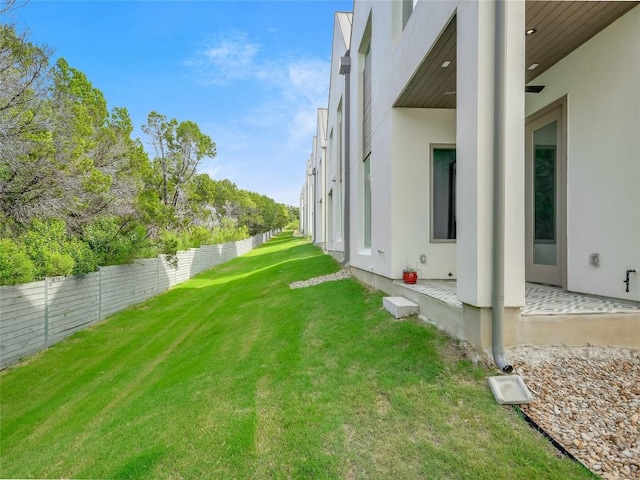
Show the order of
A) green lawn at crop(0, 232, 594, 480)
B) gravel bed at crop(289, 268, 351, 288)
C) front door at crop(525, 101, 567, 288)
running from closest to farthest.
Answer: green lawn at crop(0, 232, 594, 480), front door at crop(525, 101, 567, 288), gravel bed at crop(289, 268, 351, 288)

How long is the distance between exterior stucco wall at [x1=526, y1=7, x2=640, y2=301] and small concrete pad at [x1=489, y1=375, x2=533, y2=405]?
1969 millimetres

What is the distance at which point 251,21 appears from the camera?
35.1 feet

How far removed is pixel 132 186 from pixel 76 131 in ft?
13.8

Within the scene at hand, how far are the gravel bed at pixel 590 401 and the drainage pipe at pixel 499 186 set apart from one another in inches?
12.0

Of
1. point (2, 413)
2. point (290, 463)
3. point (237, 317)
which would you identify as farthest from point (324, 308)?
point (2, 413)

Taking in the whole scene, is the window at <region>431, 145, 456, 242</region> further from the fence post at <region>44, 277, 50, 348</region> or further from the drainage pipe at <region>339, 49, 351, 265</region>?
the fence post at <region>44, 277, 50, 348</region>

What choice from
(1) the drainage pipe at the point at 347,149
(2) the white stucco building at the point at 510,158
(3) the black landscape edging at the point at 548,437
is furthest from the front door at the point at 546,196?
(1) the drainage pipe at the point at 347,149

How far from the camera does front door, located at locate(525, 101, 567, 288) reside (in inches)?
199

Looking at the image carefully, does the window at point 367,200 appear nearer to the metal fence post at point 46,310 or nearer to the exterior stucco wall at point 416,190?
the exterior stucco wall at point 416,190

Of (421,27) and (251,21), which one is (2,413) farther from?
(251,21)

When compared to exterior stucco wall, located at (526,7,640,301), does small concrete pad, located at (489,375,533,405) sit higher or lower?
lower

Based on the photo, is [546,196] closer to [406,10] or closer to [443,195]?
[443,195]

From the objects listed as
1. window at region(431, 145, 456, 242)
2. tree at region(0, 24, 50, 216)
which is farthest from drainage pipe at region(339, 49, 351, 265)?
tree at region(0, 24, 50, 216)

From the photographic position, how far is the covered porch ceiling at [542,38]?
3861 mm
